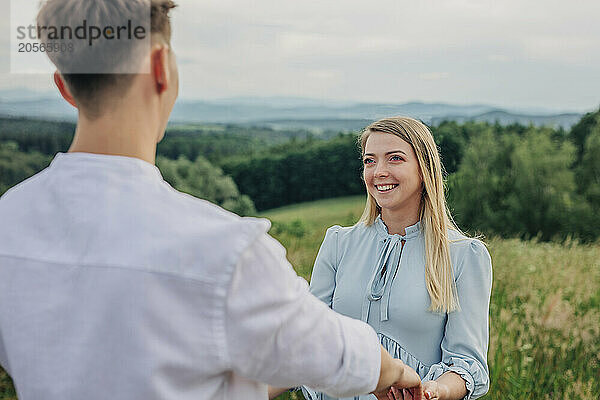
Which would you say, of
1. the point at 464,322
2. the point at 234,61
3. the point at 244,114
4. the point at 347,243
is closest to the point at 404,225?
the point at 347,243

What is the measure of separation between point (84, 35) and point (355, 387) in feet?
2.72

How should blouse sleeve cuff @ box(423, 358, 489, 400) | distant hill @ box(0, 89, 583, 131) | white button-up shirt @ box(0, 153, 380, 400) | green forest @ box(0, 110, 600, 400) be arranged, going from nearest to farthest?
white button-up shirt @ box(0, 153, 380, 400) < blouse sleeve cuff @ box(423, 358, 489, 400) < green forest @ box(0, 110, 600, 400) < distant hill @ box(0, 89, 583, 131)

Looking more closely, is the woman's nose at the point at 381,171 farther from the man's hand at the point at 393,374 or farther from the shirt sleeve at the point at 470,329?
the man's hand at the point at 393,374

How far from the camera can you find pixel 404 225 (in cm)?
246

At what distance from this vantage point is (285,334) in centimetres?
107

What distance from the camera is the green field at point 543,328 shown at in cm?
349

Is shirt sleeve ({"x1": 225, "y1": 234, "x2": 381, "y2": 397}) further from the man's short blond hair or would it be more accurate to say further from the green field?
the green field

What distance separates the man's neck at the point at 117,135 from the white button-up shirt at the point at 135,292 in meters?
0.03

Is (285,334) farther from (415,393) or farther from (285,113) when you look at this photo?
(285,113)

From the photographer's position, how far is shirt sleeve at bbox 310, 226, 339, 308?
2.46m

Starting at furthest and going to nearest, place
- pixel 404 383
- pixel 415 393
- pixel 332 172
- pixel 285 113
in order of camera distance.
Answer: pixel 332 172, pixel 285 113, pixel 415 393, pixel 404 383

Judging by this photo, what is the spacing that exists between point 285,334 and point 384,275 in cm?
135

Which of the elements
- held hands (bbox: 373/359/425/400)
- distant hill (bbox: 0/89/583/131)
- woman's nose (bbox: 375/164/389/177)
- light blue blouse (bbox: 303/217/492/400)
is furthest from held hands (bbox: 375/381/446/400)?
distant hill (bbox: 0/89/583/131)

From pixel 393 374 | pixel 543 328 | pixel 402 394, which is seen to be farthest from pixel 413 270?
pixel 543 328
